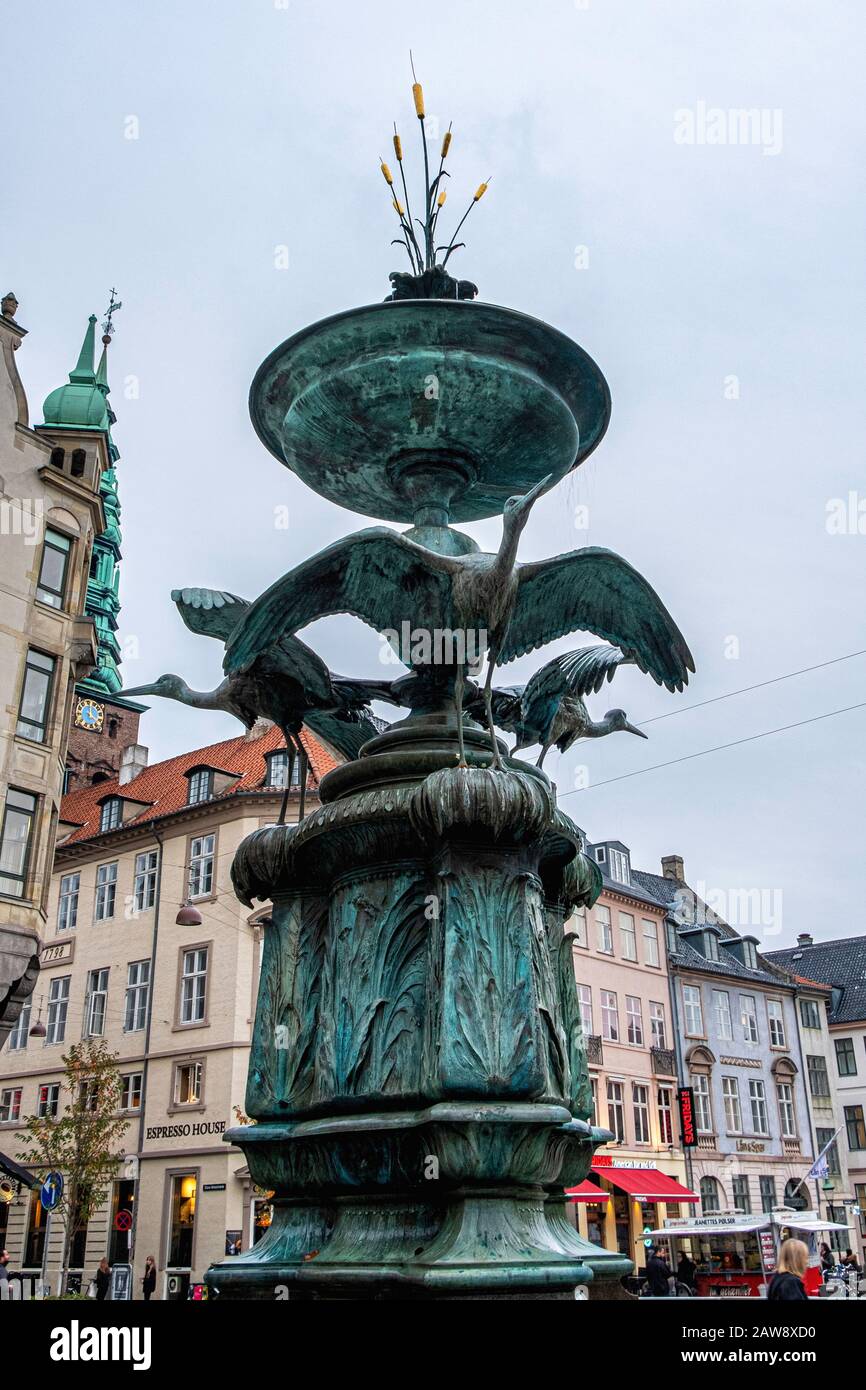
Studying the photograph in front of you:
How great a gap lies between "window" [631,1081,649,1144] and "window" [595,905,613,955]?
14.9ft

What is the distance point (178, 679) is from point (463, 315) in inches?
98.5

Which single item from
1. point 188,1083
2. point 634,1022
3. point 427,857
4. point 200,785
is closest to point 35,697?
point 200,785

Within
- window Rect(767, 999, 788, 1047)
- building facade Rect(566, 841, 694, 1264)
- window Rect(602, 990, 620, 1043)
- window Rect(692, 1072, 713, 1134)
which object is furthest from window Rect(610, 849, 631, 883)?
window Rect(767, 999, 788, 1047)

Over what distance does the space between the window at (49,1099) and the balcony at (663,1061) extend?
19408 millimetres

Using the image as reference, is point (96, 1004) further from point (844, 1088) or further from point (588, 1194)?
point (844, 1088)

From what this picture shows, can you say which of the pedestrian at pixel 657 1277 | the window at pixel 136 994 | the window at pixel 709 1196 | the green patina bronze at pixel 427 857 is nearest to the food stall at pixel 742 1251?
the pedestrian at pixel 657 1277

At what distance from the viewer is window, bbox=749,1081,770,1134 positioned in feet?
155

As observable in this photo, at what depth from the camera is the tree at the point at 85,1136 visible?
2914 centimetres

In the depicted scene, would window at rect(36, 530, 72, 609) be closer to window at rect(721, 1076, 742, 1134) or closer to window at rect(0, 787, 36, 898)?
window at rect(0, 787, 36, 898)

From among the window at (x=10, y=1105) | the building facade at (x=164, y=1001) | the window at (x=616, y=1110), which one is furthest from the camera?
the window at (x=616, y=1110)

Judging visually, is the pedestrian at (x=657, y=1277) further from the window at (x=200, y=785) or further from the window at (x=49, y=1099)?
the window at (x=49, y=1099)

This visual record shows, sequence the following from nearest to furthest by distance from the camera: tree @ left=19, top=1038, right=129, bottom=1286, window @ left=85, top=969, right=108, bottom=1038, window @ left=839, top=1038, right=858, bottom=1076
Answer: tree @ left=19, top=1038, right=129, bottom=1286, window @ left=85, top=969, right=108, bottom=1038, window @ left=839, top=1038, right=858, bottom=1076
